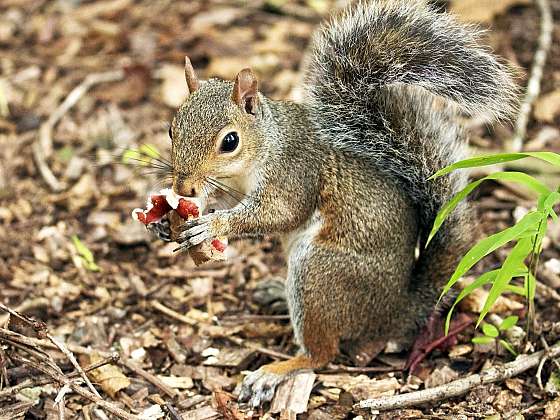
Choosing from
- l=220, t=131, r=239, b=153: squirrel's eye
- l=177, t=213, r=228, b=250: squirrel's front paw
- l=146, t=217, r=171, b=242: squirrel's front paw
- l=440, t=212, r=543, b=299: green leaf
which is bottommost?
l=146, t=217, r=171, b=242: squirrel's front paw

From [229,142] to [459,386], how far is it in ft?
4.05

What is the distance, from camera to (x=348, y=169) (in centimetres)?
344

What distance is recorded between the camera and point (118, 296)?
13.2ft

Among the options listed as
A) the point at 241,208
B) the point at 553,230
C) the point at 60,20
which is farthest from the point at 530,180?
the point at 60,20

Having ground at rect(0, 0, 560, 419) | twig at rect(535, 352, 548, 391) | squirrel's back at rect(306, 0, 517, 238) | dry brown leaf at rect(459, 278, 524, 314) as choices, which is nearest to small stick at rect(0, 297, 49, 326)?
ground at rect(0, 0, 560, 419)

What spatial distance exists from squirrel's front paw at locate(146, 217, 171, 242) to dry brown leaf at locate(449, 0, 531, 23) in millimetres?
2952

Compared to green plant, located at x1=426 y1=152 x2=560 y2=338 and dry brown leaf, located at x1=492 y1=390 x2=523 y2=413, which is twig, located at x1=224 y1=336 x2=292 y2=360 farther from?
green plant, located at x1=426 y1=152 x2=560 y2=338

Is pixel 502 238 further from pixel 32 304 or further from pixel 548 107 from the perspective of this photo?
pixel 548 107

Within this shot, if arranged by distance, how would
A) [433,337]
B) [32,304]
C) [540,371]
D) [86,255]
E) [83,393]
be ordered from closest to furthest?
1. [83,393]
2. [540,371]
3. [433,337]
4. [32,304]
5. [86,255]

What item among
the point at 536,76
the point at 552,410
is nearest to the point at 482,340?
the point at 552,410

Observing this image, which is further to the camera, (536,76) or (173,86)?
(173,86)

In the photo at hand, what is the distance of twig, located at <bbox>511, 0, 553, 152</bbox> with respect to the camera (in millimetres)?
4633

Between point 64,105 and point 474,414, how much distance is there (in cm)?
333

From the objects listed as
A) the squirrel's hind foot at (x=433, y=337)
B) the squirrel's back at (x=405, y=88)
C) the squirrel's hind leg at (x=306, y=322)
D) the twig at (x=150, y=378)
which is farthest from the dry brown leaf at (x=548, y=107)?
the twig at (x=150, y=378)
